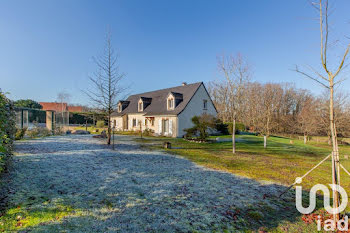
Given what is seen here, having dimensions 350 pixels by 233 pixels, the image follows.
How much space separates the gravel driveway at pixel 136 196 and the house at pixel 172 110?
14692 mm

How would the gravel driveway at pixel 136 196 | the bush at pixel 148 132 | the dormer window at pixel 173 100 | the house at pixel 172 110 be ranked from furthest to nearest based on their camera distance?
the bush at pixel 148 132
the dormer window at pixel 173 100
the house at pixel 172 110
the gravel driveway at pixel 136 196

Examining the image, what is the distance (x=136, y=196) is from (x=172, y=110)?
18923 mm

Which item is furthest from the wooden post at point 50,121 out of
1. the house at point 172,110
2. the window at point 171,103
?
the window at point 171,103

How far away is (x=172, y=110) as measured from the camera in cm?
2361

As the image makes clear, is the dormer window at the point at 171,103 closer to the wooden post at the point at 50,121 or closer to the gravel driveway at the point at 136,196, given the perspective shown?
the wooden post at the point at 50,121

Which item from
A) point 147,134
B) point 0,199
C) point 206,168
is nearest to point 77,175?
point 0,199

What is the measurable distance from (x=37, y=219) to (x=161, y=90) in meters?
27.8

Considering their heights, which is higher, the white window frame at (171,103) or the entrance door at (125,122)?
the white window frame at (171,103)

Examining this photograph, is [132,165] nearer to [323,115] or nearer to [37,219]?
[37,219]

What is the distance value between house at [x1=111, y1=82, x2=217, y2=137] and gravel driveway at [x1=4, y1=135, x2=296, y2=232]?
1469 centimetres

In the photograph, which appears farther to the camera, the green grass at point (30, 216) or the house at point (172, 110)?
the house at point (172, 110)

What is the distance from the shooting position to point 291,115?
138ft

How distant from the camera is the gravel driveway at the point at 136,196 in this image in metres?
3.71

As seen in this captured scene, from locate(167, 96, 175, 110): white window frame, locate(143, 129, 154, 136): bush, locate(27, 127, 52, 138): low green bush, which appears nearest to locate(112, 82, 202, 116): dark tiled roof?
locate(167, 96, 175, 110): white window frame
